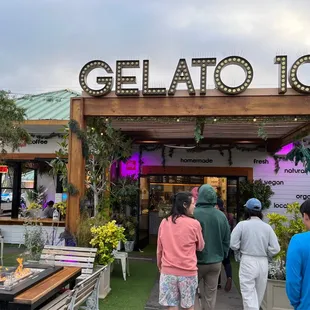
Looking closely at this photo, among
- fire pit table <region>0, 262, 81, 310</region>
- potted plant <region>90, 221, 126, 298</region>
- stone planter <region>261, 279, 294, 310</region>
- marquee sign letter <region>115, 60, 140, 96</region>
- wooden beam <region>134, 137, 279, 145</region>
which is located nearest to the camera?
fire pit table <region>0, 262, 81, 310</region>

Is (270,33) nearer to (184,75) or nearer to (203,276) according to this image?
(184,75)

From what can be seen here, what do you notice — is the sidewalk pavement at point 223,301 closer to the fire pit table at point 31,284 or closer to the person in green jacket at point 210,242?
the person in green jacket at point 210,242

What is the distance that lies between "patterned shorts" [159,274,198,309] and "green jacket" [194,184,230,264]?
469 millimetres

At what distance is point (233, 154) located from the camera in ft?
31.9

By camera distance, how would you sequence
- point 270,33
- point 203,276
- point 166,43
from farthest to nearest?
point 166,43, point 270,33, point 203,276

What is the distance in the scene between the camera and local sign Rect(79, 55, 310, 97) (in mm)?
4805

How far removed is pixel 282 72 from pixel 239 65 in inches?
26.0

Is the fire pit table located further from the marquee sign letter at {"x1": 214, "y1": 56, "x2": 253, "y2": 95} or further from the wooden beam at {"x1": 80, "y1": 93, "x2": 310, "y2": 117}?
the marquee sign letter at {"x1": 214, "y1": 56, "x2": 253, "y2": 95}

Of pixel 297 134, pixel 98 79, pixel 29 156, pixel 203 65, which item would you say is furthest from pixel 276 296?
pixel 29 156

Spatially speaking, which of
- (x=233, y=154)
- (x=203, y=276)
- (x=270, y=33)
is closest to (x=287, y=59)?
(x=203, y=276)

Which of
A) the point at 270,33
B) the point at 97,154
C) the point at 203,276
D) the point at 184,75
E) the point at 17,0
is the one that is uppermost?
the point at 17,0

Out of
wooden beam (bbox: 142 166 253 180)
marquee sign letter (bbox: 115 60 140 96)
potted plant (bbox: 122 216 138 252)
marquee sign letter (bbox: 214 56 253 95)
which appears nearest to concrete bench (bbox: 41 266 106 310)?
marquee sign letter (bbox: 115 60 140 96)

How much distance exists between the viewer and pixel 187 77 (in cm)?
505

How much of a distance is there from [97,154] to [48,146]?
3.80 m
